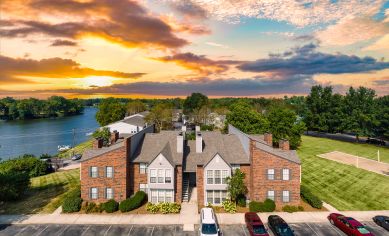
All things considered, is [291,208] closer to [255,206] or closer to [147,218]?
[255,206]

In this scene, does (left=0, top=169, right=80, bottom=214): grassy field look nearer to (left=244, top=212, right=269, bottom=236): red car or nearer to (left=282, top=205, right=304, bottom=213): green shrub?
(left=244, top=212, right=269, bottom=236): red car

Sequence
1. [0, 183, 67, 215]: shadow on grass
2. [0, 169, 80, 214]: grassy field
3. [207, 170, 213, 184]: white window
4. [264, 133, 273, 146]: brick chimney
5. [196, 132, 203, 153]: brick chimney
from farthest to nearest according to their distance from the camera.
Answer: [264, 133, 273, 146]: brick chimney → [196, 132, 203, 153]: brick chimney → [207, 170, 213, 184]: white window → [0, 169, 80, 214]: grassy field → [0, 183, 67, 215]: shadow on grass

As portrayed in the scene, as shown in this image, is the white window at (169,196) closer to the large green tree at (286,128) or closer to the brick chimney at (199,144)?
the brick chimney at (199,144)

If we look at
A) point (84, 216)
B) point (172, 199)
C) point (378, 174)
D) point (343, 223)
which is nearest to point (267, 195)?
point (343, 223)

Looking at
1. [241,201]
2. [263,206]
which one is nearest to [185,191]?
[241,201]

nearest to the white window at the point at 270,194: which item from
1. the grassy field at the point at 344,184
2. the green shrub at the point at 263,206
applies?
the green shrub at the point at 263,206

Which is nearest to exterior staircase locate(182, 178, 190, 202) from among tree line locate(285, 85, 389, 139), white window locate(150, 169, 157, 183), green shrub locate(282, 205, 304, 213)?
white window locate(150, 169, 157, 183)
